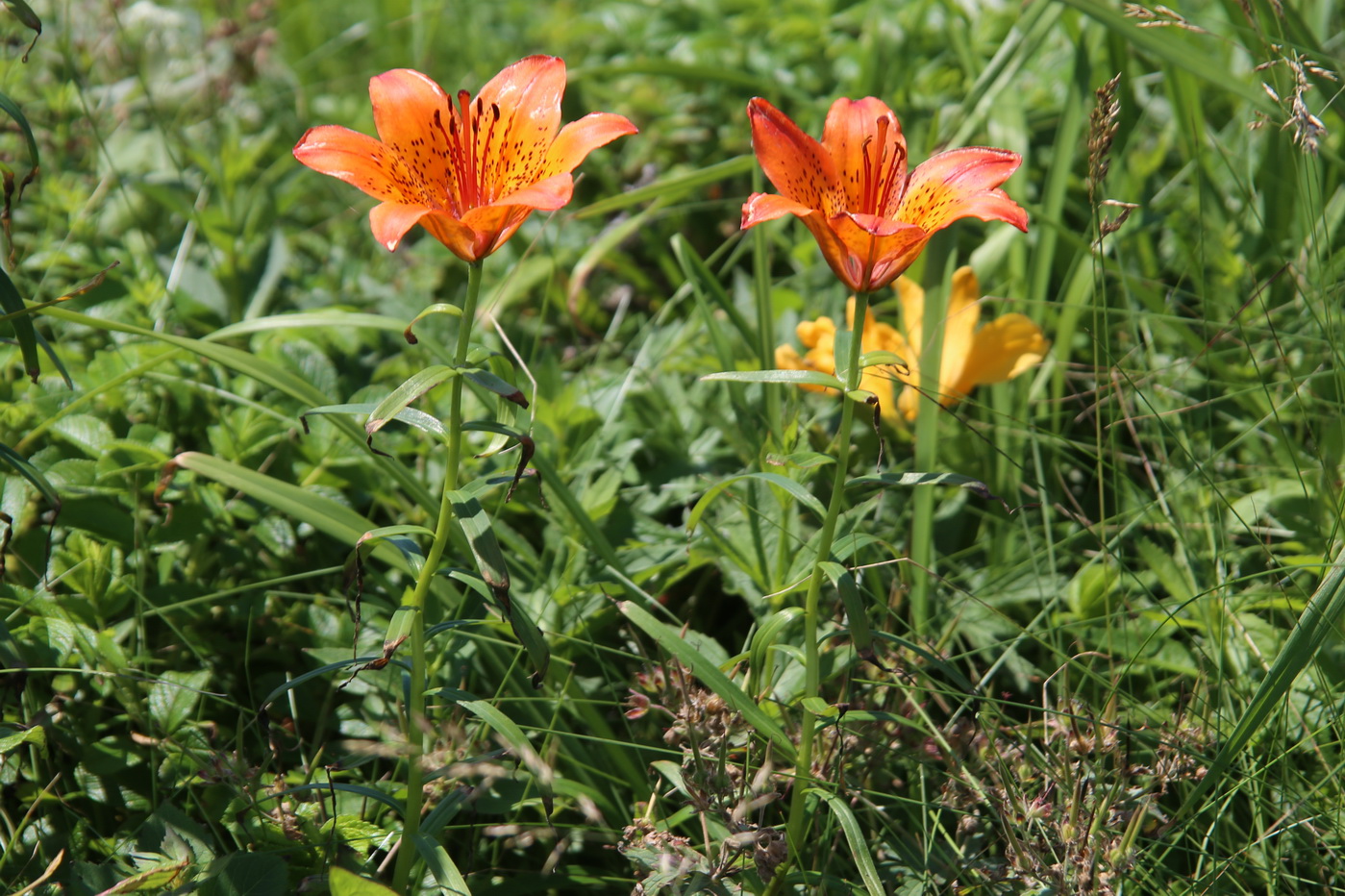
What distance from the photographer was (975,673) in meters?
1.75

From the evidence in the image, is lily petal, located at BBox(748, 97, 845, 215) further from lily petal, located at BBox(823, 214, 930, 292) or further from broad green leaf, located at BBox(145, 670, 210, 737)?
broad green leaf, located at BBox(145, 670, 210, 737)

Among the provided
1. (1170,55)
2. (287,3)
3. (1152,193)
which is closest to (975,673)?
(1170,55)

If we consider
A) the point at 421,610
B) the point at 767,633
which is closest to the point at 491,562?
the point at 421,610

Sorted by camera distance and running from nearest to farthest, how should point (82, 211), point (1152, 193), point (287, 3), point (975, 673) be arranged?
point (975, 673)
point (82, 211)
point (1152, 193)
point (287, 3)

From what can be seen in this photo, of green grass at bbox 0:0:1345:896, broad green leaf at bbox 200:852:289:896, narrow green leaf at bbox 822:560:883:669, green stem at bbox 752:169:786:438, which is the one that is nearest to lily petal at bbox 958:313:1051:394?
green grass at bbox 0:0:1345:896

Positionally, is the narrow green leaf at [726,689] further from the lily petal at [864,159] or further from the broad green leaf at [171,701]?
the broad green leaf at [171,701]

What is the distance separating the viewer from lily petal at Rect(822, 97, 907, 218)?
4.33ft

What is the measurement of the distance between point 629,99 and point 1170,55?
1576 mm

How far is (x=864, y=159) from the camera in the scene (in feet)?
4.32

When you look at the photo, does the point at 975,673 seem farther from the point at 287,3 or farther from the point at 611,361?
the point at 287,3

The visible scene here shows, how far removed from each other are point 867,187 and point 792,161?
0.39 ft

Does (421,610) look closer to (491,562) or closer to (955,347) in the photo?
(491,562)

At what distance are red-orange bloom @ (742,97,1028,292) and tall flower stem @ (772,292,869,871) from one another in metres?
0.07

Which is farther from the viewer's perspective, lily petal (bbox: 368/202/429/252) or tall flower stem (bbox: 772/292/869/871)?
tall flower stem (bbox: 772/292/869/871)
